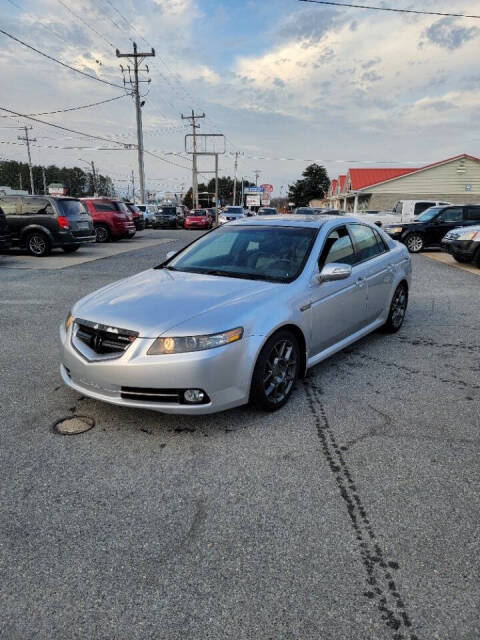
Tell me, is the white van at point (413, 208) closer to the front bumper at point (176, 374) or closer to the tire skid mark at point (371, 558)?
the front bumper at point (176, 374)

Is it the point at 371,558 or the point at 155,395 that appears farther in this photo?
the point at 155,395

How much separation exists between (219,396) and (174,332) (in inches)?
21.1

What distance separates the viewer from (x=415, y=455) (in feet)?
10.1

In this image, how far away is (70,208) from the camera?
14094mm

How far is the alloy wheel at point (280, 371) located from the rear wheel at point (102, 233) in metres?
18.2

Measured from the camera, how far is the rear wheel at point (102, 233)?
20359mm

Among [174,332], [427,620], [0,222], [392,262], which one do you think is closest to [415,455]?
[427,620]

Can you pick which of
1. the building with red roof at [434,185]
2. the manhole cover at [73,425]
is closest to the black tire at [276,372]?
the manhole cover at [73,425]

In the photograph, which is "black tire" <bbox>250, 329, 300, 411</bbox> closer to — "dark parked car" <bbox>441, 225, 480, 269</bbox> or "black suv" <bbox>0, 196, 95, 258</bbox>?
"dark parked car" <bbox>441, 225, 480, 269</bbox>

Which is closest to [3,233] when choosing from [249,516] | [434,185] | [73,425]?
[73,425]

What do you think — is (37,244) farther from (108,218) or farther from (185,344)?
(185,344)

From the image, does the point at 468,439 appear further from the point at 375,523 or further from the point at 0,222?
the point at 0,222

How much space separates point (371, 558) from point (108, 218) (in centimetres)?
1992

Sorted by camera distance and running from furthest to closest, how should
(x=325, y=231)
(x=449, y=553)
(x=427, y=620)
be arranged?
(x=325, y=231), (x=449, y=553), (x=427, y=620)
